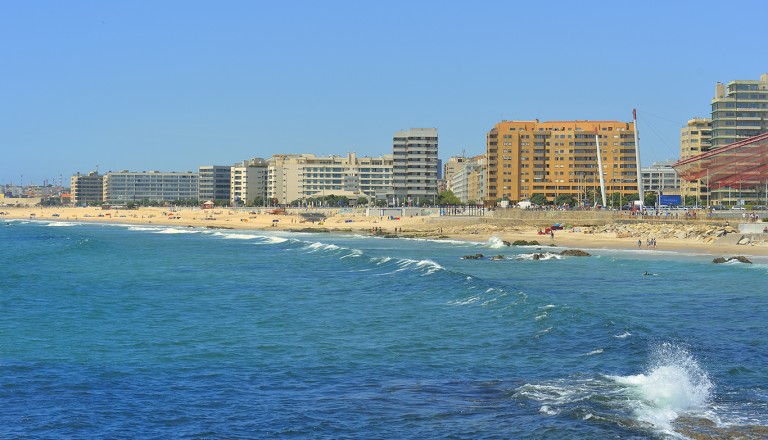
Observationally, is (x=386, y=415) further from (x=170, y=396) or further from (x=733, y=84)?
(x=733, y=84)

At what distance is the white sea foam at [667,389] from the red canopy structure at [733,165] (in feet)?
219

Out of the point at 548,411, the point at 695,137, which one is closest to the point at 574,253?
the point at 548,411

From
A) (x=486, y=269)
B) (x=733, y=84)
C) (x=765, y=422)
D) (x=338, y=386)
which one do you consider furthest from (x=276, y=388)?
(x=733, y=84)

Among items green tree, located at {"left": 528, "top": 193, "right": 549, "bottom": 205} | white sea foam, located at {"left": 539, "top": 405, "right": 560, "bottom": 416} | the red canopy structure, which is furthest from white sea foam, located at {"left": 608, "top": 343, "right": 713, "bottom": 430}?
green tree, located at {"left": 528, "top": 193, "right": 549, "bottom": 205}

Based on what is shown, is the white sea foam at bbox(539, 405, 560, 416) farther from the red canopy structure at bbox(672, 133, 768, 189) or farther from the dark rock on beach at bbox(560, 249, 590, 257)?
the red canopy structure at bbox(672, 133, 768, 189)

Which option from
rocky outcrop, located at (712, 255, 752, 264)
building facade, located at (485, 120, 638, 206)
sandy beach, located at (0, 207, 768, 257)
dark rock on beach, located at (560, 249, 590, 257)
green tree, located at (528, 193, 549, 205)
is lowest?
rocky outcrop, located at (712, 255, 752, 264)

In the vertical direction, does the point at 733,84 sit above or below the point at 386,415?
above

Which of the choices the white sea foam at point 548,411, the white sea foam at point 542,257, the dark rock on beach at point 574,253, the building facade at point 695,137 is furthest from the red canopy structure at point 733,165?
the building facade at point 695,137

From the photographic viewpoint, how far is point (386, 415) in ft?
61.7

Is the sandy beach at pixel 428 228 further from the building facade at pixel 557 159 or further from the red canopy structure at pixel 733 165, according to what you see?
the building facade at pixel 557 159

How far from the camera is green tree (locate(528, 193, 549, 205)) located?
15925cm

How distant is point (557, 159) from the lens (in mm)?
165750

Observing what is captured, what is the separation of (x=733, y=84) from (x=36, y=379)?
150606 mm

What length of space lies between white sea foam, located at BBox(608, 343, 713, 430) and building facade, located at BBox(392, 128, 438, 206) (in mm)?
164427
